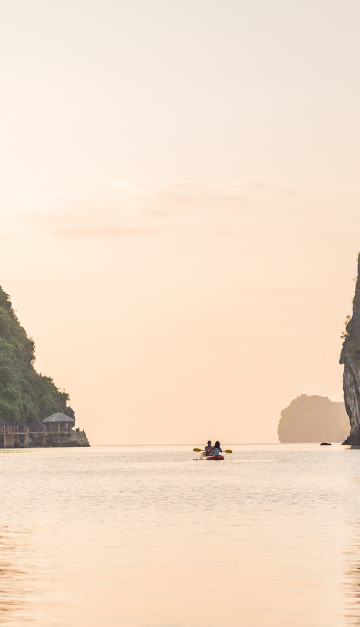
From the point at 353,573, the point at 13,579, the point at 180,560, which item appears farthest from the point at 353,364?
the point at 13,579

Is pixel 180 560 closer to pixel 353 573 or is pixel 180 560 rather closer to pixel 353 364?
pixel 353 573

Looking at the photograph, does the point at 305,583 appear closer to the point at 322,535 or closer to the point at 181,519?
the point at 322,535

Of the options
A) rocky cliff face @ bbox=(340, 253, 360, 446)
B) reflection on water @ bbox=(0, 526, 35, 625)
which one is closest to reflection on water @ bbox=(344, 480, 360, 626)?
reflection on water @ bbox=(0, 526, 35, 625)

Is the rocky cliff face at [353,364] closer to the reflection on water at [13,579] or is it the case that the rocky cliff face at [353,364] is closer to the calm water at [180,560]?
the calm water at [180,560]

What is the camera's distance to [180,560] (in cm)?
2964

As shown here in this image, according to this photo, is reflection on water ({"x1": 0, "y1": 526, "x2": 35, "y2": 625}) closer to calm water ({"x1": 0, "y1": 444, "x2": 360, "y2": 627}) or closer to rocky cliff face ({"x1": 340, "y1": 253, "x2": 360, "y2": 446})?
calm water ({"x1": 0, "y1": 444, "x2": 360, "y2": 627})

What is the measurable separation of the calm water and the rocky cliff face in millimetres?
132572

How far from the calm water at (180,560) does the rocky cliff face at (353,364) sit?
5219 inches

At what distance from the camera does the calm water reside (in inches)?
848

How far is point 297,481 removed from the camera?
7525cm

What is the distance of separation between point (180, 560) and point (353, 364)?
161m

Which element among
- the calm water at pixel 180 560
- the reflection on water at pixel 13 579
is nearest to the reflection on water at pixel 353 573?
the calm water at pixel 180 560

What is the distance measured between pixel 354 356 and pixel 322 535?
15544 centimetres

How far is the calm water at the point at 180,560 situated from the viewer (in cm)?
2153
